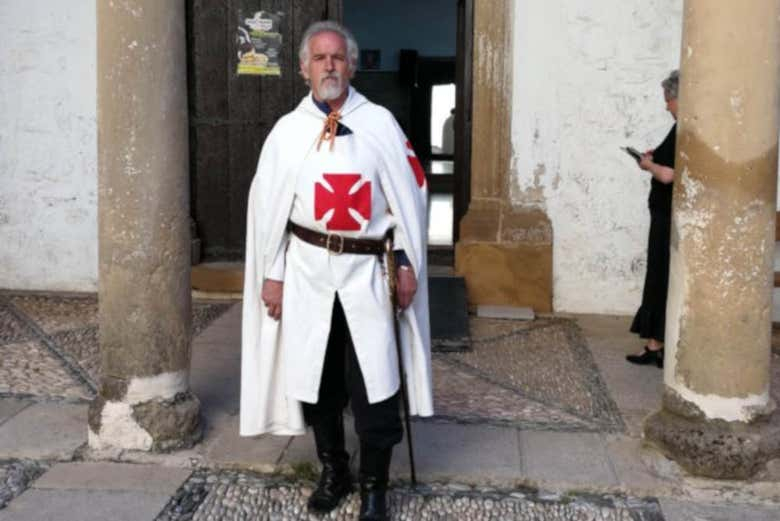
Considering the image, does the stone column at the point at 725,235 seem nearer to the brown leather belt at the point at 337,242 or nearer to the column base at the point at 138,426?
the brown leather belt at the point at 337,242

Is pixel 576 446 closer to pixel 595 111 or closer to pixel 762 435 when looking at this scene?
pixel 762 435

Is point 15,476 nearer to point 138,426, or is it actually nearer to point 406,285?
point 138,426

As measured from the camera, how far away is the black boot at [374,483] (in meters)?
3.59

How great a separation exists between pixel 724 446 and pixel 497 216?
3311 millimetres

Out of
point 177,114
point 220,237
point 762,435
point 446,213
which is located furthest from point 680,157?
point 446,213

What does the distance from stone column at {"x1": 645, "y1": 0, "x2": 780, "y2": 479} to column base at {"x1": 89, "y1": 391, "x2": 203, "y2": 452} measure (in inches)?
78.5

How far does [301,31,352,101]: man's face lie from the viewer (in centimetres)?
345

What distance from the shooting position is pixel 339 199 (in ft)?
11.4

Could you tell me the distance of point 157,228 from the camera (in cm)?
416

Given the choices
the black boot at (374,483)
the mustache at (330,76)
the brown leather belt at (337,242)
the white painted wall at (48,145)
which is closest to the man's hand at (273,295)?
the brown leather belt at (337,242)

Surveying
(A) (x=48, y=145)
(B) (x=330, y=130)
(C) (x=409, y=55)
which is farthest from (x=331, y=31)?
(C) (x=409, y=55)

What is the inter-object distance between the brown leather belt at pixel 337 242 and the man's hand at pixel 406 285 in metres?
0.11

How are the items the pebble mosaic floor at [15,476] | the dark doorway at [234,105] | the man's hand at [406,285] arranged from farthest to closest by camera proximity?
1. the dark doorway at [234,105]
2. the pebble mosaic floor at [15,476]
3. the man's hand at [406,285]

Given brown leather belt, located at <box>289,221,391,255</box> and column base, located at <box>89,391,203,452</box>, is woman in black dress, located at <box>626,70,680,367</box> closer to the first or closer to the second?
brown leather belt, located at <box>289,221,391,255</box>
